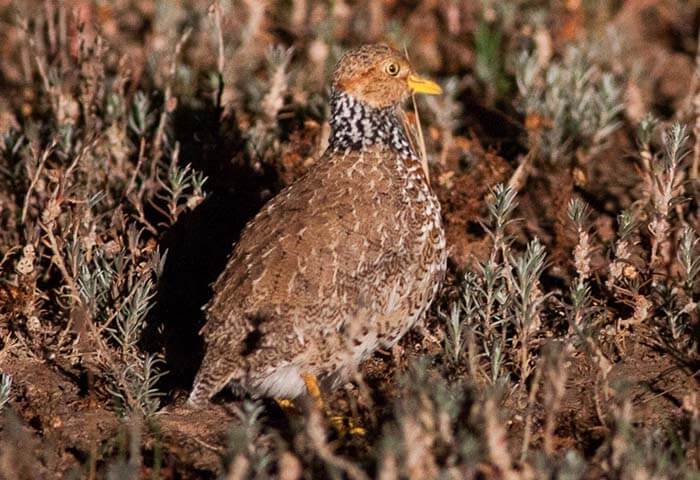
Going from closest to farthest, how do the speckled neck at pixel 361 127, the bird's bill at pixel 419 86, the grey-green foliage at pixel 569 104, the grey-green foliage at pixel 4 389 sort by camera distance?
the grey-green foliage at pixel 4 389 → the speckled neck at pixel 361 127 → the bird's bill at pixel 419 86 → the grey-green foliage at pixel 569 104

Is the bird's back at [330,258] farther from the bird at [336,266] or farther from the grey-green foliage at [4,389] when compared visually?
the grey-green foliage at [4,389]

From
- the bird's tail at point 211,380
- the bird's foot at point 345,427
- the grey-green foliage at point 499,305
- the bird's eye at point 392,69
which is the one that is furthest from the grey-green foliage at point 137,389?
the bird's eye at point 392,69

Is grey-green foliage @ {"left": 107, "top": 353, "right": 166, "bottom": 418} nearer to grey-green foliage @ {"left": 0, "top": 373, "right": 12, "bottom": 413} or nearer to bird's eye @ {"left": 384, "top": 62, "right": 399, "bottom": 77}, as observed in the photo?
grey-green foliage @ {"left": 0, "top": 373, "right": 12, "bottom": 413}

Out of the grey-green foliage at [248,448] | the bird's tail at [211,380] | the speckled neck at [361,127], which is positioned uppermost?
the speckled neck at [361,127]

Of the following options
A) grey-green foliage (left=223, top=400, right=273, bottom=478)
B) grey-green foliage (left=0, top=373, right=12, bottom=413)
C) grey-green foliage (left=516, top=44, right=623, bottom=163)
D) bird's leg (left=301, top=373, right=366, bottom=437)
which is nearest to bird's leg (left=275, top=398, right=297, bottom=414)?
bird's leg (left=301, top=373, right=366, bottom=437)

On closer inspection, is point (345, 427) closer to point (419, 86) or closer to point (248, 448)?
point (248, 448)

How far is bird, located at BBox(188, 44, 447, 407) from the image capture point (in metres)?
5.56

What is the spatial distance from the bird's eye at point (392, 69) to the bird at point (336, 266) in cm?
5

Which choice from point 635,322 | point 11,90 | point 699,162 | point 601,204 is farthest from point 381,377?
point 11,90

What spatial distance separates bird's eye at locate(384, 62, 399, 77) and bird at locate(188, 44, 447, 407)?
46 mm

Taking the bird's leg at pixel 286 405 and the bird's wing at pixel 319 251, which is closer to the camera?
the bird's wing at pixel 319 251

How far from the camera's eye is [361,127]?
6.20 meters

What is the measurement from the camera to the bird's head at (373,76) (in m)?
6.24

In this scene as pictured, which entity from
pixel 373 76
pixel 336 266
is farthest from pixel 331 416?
pixel 373 76
